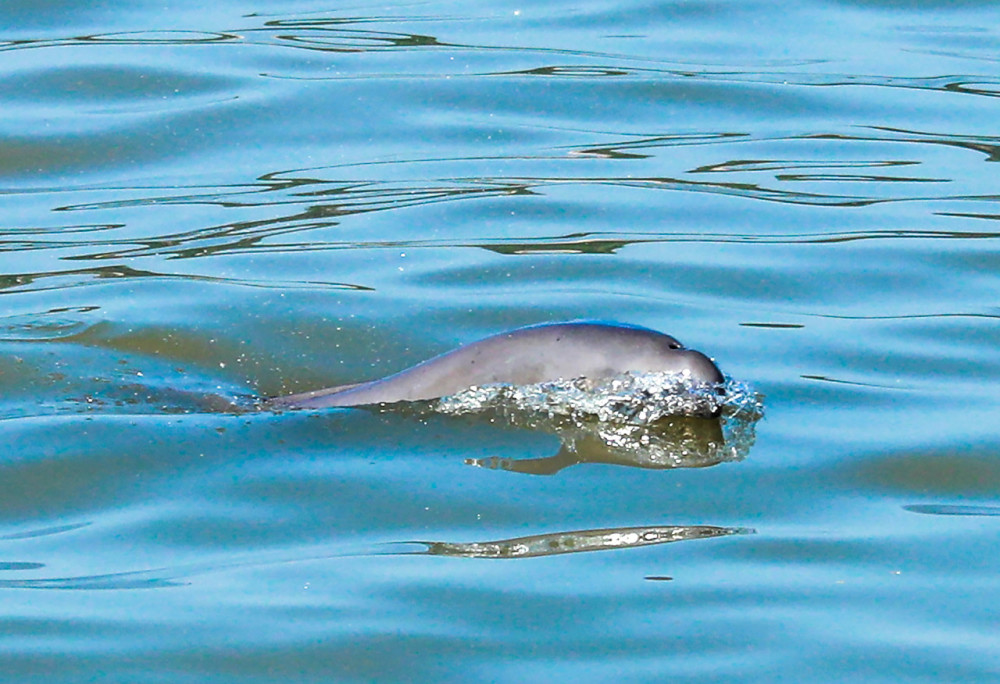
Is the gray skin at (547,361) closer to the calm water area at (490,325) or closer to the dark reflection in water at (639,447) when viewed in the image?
the calm water area at (490,325)

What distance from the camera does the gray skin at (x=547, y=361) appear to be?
19.8ft

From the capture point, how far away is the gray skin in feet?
19.8

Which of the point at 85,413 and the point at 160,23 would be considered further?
the point at 160,23

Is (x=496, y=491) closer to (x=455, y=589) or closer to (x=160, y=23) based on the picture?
(x=455, y=589)

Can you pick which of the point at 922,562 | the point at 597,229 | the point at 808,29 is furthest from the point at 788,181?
the point at 922,562

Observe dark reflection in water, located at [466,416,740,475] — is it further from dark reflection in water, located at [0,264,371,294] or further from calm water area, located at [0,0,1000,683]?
dark reflection in water, located at [0,264,371,294]

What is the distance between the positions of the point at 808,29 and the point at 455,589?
30.2 feet

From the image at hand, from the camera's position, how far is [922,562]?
5301mm

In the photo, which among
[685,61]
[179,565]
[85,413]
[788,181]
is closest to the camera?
[179,565]

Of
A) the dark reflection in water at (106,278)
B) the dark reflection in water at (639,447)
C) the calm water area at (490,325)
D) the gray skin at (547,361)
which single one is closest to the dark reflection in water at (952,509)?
the calm water area at (490,325)

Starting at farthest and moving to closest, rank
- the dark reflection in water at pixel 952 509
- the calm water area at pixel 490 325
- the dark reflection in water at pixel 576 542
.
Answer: the dark reflection in water at pixel 952 509, the dark reflection in water at pixel 576 542, the calm water area at pixel 490 325

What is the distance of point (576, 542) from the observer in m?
5.38

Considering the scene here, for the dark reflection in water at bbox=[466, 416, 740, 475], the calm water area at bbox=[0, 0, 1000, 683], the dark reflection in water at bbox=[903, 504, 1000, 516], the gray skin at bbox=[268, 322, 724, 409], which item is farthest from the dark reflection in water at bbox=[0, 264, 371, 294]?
the dark reflection in water at bbox=[903, 504, 1000, 516]

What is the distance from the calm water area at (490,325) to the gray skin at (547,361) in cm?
12
